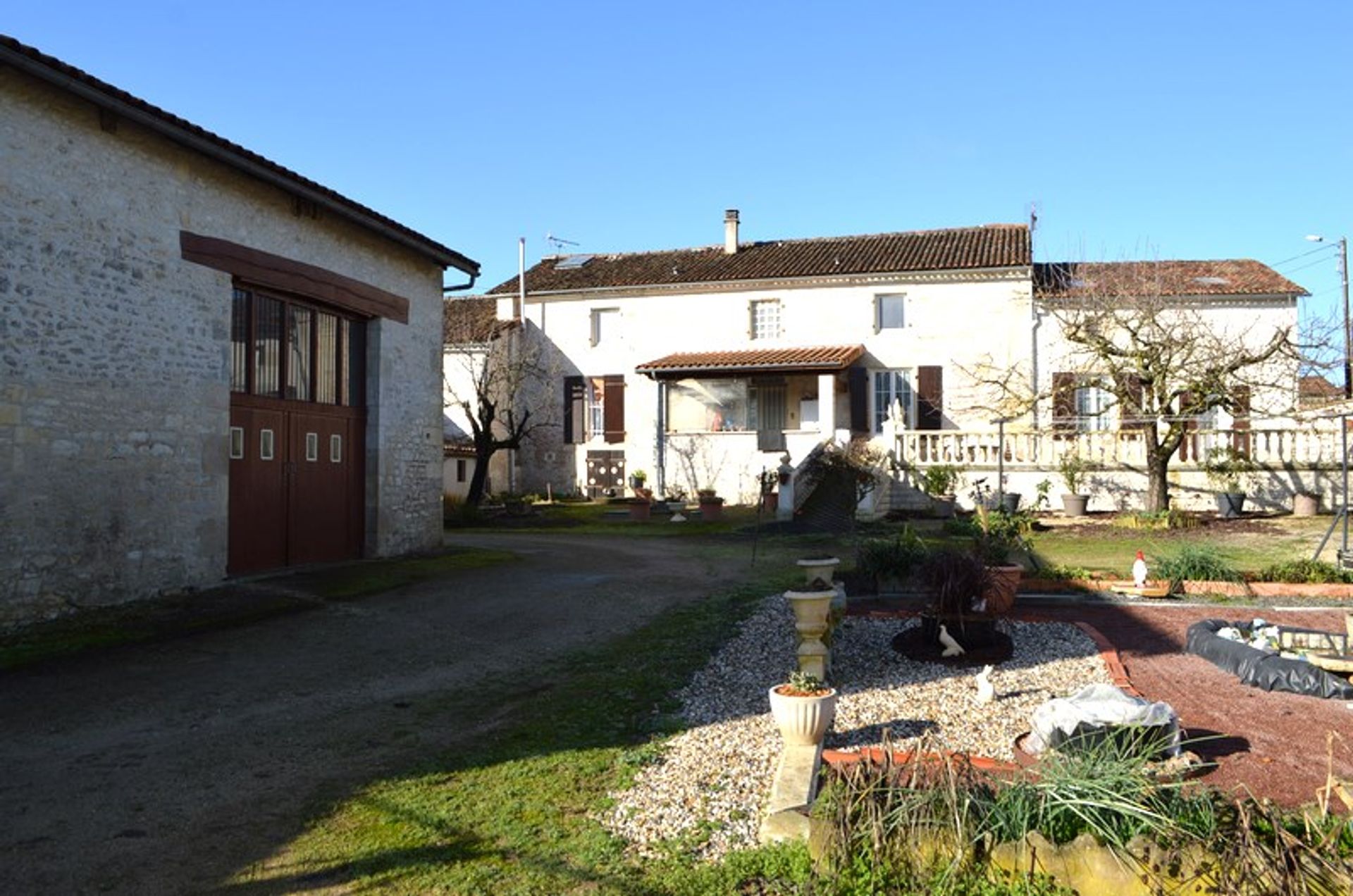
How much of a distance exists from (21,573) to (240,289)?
4.25m

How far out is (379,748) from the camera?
558 cm

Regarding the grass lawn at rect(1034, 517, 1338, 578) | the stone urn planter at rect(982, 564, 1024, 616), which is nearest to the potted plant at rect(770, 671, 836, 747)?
the stone urn planter at rect(982, 564, 1024, 616)

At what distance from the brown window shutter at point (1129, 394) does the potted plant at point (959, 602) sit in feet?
41.5

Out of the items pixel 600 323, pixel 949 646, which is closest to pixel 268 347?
pixel 949 646

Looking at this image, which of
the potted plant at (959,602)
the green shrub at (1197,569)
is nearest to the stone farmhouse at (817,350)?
the green shrub at (1197,569)

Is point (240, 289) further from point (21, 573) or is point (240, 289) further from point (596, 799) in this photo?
point (596, 799)

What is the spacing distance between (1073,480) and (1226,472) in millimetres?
2980

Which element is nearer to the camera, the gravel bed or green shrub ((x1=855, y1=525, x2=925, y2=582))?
the gravel bed

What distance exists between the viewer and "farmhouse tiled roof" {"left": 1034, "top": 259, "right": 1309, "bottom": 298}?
67.4 ft

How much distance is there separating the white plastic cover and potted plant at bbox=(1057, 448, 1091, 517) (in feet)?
50.6

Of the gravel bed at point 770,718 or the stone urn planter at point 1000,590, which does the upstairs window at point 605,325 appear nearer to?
the gravel bed at point 770,718

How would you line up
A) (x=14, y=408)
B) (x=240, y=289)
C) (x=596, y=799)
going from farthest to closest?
(x=240, y=289)
(x=14, y=408)
(x=596, y=799)

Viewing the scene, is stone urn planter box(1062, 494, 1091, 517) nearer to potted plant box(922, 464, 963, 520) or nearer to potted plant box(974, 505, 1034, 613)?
potted plant box(922, 464, 963, 520)

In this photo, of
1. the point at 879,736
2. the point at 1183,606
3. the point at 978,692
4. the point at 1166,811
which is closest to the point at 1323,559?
the point at 1183,606
